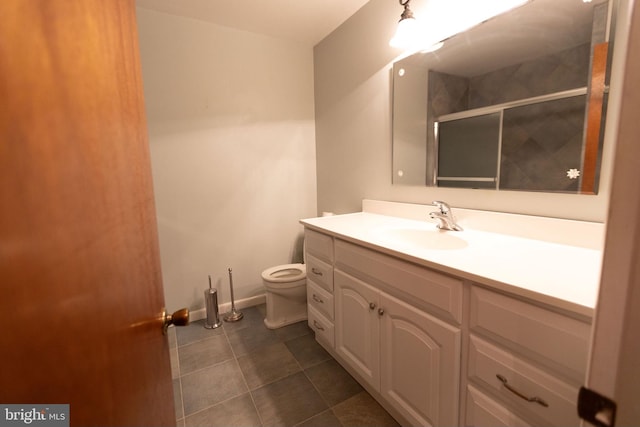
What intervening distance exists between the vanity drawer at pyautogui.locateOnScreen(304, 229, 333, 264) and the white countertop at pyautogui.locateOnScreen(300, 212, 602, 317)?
0.09 meters

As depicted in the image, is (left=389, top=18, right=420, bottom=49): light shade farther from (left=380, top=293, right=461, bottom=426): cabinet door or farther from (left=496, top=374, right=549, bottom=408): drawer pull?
(left=496, top=374, right=549, bottom=408): drawer pull

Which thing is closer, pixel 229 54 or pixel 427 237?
pixel 427 237

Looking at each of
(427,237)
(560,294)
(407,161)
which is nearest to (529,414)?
(560,294)

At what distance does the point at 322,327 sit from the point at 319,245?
545mm

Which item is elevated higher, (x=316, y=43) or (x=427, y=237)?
(x=316, y=43)

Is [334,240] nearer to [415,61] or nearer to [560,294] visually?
[560,294]

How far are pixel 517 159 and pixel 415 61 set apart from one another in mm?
839

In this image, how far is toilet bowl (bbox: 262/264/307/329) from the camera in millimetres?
2078

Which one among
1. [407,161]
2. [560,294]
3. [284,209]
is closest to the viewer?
[560,294]

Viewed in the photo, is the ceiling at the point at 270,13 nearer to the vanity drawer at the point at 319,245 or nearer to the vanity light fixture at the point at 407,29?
the vanity light fixture at the point at 407,29

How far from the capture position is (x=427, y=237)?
4.68 ft

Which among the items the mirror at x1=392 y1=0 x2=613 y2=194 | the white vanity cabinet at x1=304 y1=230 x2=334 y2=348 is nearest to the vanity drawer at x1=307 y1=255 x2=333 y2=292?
the white vanity cabinet at x1=304 y1=230 x2=334 y2=348

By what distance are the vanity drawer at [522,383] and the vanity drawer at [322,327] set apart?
89cm

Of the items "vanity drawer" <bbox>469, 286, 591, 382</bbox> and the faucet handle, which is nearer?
"vanity drawer" <bbox>469, 286, 591, 382</bbox>
